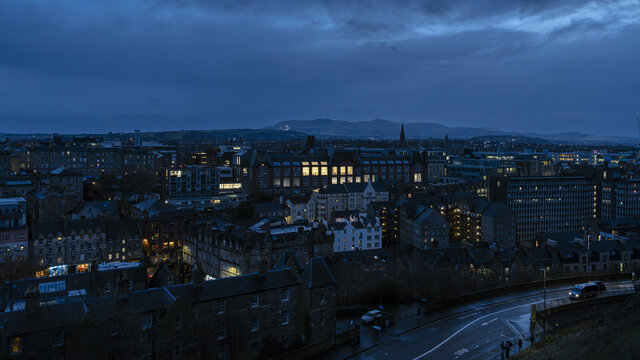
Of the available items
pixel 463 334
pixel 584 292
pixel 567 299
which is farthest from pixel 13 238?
pixel 584 292

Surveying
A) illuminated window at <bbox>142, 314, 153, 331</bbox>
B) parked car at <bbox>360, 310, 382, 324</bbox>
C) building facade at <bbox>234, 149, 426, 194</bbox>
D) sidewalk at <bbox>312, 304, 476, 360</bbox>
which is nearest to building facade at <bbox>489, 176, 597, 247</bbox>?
building facade at <bbox>234, 149, 426, 194</bbox>

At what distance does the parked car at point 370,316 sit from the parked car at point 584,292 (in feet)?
69.9

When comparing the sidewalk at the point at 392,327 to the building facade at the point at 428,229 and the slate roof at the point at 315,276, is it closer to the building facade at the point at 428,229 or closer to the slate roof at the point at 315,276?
the slate roof at the point at 315,276

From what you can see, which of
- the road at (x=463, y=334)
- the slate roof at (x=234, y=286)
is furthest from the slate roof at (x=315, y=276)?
the road at (x=463, y=334)

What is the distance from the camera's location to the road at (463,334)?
42.5 metres

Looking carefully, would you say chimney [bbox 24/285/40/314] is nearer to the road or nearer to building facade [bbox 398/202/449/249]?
the road

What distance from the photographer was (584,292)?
→ 5444cm

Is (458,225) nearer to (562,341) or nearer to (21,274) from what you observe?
(562,341)

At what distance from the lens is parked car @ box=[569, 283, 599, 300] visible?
54250 millimetres

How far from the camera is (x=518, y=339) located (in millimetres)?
44781

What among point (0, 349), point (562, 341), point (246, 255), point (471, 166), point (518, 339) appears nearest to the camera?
point (0, 349)

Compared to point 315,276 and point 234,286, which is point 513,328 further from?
point 234,286

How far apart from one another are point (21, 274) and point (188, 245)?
25.2m

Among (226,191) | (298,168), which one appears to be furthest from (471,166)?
(226,191)
